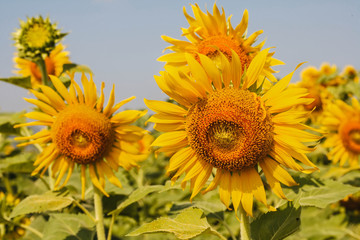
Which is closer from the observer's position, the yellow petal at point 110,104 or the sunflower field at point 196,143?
the sunflower field at point 196,143

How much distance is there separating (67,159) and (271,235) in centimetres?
162

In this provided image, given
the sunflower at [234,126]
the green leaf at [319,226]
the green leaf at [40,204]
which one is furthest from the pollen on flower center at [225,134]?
the green leaf at [319,226]

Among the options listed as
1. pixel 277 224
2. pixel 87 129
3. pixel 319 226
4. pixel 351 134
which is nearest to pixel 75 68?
pixel 87 129

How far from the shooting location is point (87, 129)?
8.46ft

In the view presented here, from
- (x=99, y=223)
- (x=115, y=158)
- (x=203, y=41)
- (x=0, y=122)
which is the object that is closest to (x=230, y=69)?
(x=203, y=41)

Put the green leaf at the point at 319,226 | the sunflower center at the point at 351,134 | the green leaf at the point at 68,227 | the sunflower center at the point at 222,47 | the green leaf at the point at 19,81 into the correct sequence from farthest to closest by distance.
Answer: the sunflower center at the point at 351,134 → the green leaf at the point at 319,226 → the green leaf at the point at 19,81 → the green leaf at the point at 68,227 → the sunflower center at the point at 222,47

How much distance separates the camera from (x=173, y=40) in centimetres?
246

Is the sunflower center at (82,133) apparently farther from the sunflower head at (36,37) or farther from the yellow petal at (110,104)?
the sunflower head at (36,37)

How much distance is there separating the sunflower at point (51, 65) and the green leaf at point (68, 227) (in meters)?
1.66

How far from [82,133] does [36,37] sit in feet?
4.02

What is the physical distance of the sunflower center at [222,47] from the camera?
7.37 feet

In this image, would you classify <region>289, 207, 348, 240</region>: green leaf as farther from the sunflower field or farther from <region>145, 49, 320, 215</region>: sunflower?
<region>145, 49, 320, 215</region>: sunflower

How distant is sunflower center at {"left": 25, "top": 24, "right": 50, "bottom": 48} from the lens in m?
3.27

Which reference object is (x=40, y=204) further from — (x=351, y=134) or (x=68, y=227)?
(x=351, y=134)
